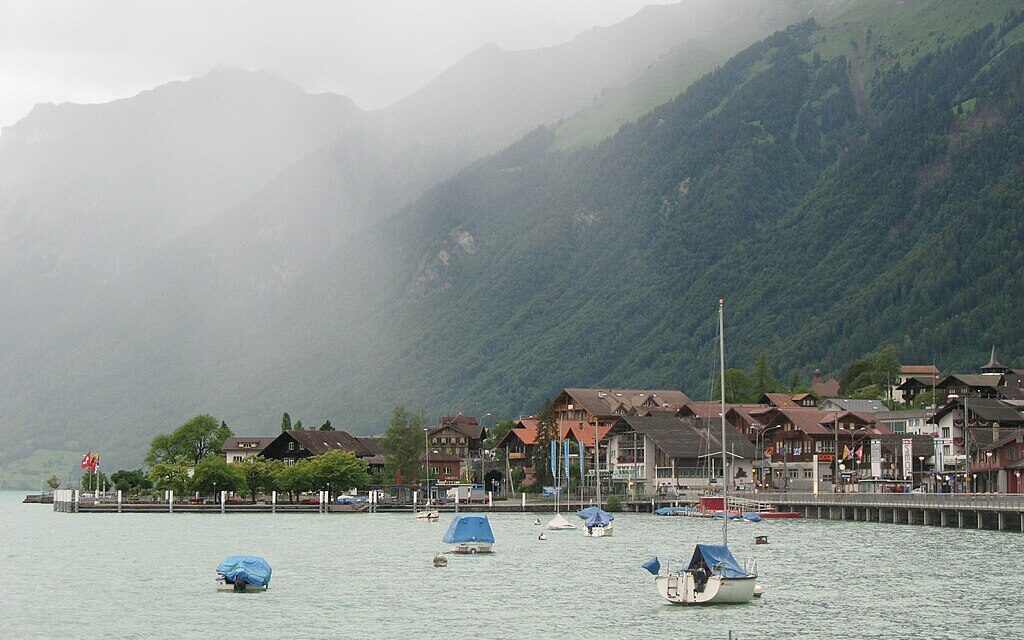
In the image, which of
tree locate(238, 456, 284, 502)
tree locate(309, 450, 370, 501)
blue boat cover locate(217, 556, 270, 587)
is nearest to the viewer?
blue boat cover locate(217, 556, 270, 587)

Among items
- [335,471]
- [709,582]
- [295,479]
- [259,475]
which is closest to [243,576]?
[709,582]

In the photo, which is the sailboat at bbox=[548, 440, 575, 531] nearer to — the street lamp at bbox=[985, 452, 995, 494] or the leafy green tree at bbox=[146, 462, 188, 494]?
the street lamp at bbox=[985, 452, 995, 494]

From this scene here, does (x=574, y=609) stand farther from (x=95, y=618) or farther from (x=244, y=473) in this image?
(x=244, y=473)

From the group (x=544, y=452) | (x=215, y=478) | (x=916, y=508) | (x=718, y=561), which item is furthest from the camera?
(x=544, y=452)

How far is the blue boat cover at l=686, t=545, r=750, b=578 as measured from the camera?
219 feet

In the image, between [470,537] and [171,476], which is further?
[171,476]

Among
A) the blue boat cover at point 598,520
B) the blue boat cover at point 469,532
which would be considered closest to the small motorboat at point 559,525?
the blue boat cover at point 598,520

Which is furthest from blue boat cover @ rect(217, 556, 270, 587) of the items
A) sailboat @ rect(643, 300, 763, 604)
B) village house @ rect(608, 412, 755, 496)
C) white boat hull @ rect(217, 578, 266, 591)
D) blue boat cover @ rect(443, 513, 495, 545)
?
village house @ rect(608, 412, 755, 496)

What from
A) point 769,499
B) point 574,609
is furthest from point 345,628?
point 769,499

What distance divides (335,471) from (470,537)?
275 feet

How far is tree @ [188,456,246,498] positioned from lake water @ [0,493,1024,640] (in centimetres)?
5032

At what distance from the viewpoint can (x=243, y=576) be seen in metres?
74.4

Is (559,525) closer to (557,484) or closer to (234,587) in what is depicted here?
(557,484)

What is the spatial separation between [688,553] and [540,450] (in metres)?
98.6
